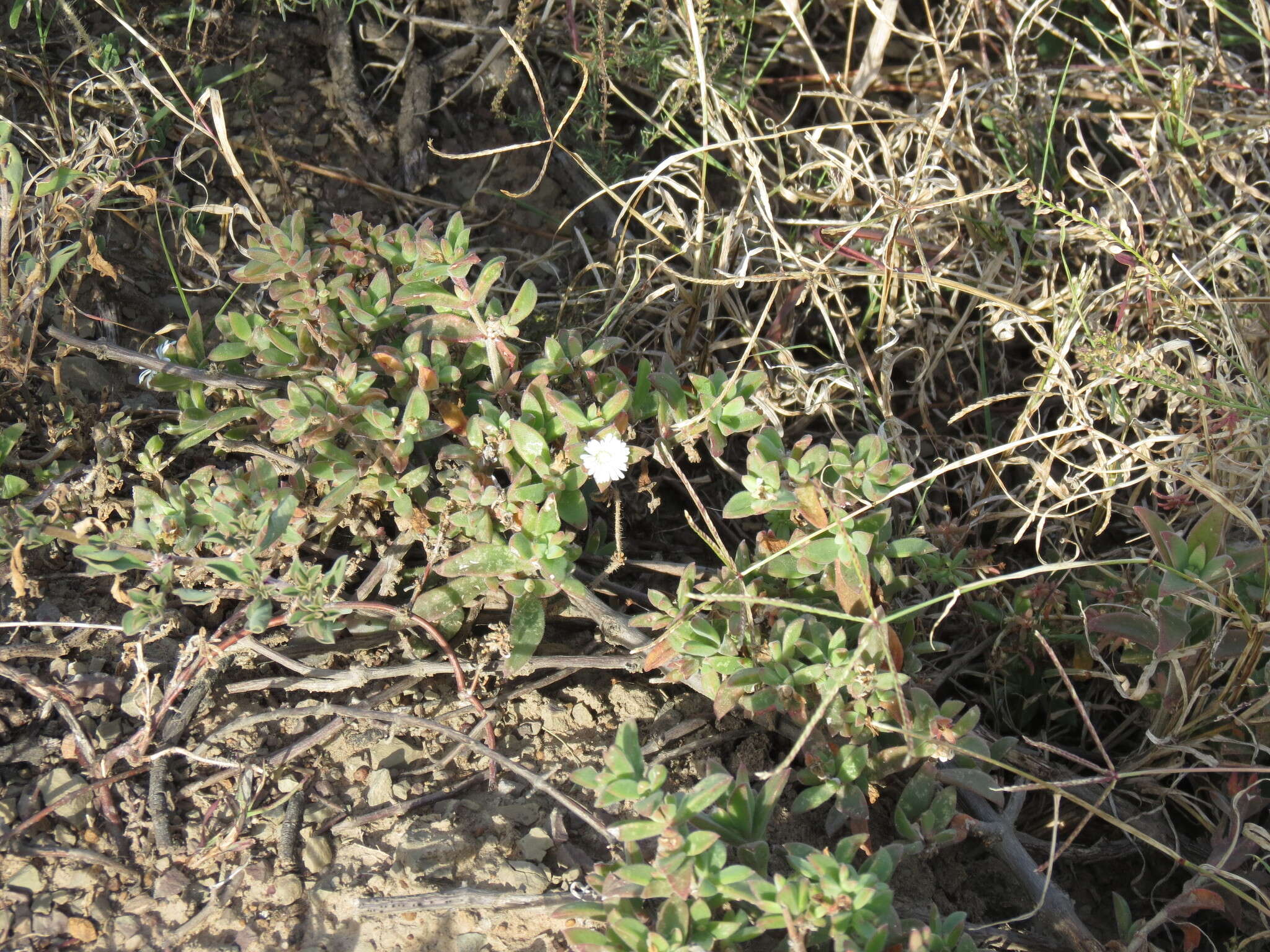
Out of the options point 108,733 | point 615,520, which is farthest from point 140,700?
point 615,520

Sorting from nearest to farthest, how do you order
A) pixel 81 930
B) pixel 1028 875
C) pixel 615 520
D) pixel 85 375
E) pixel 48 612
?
pixel 81 930 < pixel 1028 875 < pixel 48 612 < pixel 615 520 < pixel 85 375

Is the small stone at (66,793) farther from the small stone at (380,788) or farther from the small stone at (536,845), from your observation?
the small stone at (536,845)

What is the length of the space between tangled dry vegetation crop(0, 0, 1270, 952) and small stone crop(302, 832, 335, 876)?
0.08 feet

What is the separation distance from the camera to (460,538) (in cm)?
205

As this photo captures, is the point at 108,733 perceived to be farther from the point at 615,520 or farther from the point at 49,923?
the point at 615,520

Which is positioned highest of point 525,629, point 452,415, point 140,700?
point 452,415

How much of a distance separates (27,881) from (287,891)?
405 millimetres

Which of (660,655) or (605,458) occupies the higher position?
(605,458)

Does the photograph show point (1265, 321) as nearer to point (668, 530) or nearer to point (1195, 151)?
point (1195, 151)

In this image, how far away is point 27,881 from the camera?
5.49 feet

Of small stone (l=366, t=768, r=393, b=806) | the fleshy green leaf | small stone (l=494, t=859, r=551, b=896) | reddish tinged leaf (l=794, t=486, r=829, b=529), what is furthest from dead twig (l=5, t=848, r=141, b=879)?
reddish tinged leaf (l=794, t=486, r=829, b=529)

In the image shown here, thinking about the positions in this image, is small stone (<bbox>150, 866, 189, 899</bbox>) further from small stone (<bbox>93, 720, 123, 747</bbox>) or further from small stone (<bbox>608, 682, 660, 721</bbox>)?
small stone (<bbox>608, 682, 660, 721</bbox>)

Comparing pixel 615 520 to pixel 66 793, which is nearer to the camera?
pixel 66 793

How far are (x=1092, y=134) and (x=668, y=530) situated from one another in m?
1.72
